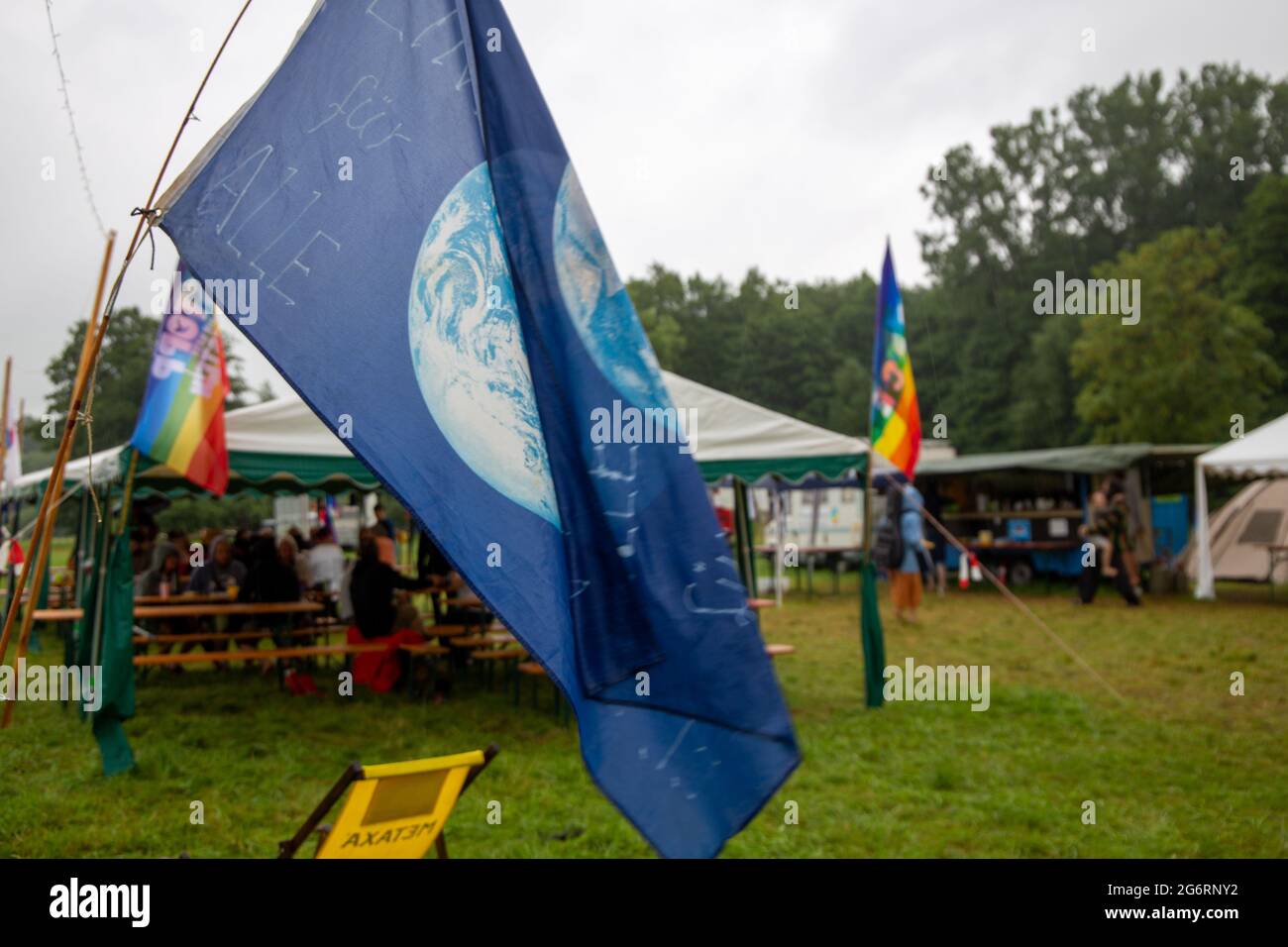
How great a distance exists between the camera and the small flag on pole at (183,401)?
780cm

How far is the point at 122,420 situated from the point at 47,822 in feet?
130

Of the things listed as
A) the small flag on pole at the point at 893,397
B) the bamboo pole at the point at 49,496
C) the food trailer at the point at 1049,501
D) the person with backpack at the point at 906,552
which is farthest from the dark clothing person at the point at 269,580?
the food trailer at the point at 1049,501

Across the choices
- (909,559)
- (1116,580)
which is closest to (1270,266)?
(1116,580)

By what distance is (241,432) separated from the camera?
9.31 meters

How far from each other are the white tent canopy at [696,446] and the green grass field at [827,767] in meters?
2.11

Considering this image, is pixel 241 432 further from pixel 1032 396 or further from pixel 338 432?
pixel 1032 396

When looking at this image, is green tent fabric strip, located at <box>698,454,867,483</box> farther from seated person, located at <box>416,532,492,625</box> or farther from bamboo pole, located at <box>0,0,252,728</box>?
bamboo pole, located at <box>0,0,252,728</box>

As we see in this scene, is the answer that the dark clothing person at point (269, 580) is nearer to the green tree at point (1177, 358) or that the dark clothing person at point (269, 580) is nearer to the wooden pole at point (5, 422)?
the wooden pole at point (5, 422)

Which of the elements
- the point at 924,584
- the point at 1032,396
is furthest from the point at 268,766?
the point at 1032,396

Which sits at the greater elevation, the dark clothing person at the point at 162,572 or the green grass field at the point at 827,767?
the dark clothing person at the point at 162,572

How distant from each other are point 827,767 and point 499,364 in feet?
18.2

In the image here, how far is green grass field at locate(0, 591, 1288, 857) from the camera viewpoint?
225 inches

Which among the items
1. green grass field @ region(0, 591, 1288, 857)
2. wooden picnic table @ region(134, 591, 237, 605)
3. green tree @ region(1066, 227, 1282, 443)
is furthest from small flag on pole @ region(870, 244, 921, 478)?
green tree @ region(1066, 227, 1282, 443)

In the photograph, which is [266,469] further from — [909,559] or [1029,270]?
[1029,270]
